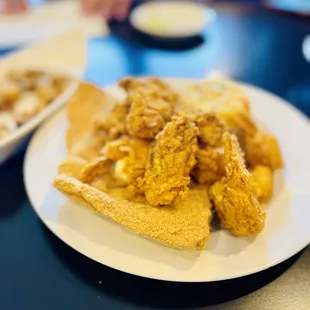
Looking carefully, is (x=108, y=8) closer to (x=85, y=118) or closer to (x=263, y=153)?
(x=85, y=118)

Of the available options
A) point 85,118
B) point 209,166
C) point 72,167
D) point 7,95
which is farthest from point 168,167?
point 7,95

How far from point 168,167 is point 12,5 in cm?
154

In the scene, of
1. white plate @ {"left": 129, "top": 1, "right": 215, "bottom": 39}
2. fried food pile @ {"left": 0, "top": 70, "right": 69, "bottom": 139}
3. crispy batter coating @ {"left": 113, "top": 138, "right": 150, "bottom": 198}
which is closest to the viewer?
crispy batter coating @ {"left": 113, "top": 138, "right": 150, "bottom": 198}

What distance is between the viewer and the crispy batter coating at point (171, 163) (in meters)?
0.85

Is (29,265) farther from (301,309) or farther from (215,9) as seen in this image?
(215,9)

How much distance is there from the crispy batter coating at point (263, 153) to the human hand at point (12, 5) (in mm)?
1456

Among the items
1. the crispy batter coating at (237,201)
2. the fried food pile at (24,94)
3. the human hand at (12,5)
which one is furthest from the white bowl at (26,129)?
the human hand at (12,5)

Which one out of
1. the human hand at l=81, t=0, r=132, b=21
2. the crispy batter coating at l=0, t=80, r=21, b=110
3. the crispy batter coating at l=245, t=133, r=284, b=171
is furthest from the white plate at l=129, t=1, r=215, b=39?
the crispy batter coating at l=245, t=133, r=284, b=171

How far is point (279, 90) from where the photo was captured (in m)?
1.55

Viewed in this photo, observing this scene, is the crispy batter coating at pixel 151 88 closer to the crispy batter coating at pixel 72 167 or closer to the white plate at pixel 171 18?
the crispy batter coating at pixel 72 167

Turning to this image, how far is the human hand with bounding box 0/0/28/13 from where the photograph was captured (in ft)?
6.63

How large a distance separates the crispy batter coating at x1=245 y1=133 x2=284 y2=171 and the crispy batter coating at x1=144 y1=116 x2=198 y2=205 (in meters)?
0.22

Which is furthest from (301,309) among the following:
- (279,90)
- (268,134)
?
(279,90)

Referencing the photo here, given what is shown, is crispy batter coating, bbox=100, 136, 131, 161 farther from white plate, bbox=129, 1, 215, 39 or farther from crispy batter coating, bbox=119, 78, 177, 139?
white plate, bbox=129, 1, 215, 39
